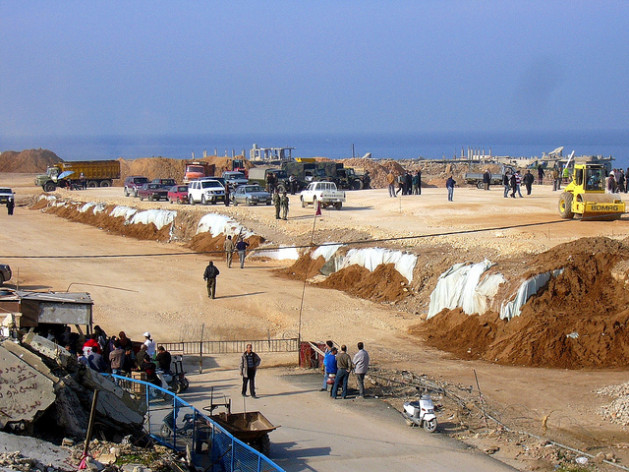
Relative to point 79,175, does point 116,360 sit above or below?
below

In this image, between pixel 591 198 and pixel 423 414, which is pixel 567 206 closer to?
pixel 591 198

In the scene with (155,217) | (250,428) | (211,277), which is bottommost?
(250,428)

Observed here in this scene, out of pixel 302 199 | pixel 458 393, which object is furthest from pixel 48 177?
pixel 458 393

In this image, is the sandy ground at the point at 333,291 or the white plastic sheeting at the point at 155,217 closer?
the sandy ground at the point at 333,291

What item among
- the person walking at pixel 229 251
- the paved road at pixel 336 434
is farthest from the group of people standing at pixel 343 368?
the person walking at pixel 229 251

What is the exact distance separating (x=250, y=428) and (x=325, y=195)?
3051 centimetres

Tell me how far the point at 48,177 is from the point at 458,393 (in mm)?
60141

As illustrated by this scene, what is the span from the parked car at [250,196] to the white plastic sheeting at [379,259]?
16357 millimetres

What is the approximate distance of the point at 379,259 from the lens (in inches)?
1182

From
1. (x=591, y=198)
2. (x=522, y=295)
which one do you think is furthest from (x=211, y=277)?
(x=591, y=198)

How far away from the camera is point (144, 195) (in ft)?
184

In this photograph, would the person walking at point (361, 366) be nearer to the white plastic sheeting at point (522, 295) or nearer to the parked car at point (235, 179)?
the white plastic sheeting at point (522, 295)

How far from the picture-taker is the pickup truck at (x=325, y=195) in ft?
143

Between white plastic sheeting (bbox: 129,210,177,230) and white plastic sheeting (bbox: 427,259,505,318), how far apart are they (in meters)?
23.3
